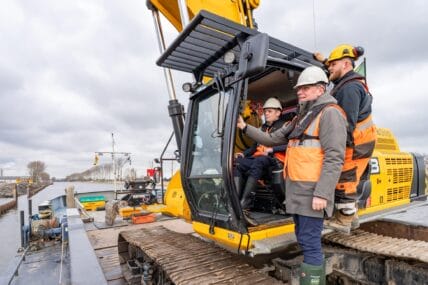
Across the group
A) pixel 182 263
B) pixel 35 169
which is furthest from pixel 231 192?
pixel 35 169

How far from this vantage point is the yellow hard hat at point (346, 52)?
9.14ft

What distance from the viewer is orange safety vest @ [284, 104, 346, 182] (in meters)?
2.22

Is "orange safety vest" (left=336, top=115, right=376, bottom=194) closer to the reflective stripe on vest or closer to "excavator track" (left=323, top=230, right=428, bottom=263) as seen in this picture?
the reflective stripe on vest

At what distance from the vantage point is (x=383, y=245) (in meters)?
3.06

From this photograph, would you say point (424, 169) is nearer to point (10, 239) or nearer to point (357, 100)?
point (357, 100)

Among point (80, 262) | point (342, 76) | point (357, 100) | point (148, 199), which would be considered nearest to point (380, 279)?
point (357, 100)

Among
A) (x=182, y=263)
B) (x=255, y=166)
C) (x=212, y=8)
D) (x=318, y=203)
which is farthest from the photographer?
(x=212, y=8)

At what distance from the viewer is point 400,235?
4.48m

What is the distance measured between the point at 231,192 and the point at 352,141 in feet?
3.58

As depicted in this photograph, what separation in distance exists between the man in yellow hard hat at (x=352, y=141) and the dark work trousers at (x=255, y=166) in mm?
890

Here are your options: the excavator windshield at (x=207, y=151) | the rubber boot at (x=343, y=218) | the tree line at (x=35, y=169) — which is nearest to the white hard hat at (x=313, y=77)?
the excavator windshield at (x=207, y=151)

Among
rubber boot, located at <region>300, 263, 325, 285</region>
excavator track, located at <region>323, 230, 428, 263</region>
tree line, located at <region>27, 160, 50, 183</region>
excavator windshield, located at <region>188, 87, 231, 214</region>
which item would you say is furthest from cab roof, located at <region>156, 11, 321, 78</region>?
tree line, located at <region>27, 160, 50, 183</region>

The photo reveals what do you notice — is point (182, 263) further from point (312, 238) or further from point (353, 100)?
point (353, 100)

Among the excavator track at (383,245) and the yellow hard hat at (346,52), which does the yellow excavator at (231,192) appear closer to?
the excavator track at (383,245)
